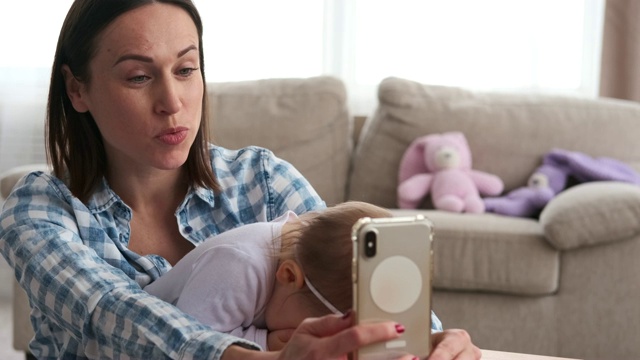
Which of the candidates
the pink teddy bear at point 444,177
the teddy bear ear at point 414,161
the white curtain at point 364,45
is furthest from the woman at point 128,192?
the white curtain at point 364,45

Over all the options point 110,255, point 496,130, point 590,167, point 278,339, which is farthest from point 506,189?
point 278,339

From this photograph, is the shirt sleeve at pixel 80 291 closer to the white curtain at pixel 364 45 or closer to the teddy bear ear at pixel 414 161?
the teddy bear ear at pixel 414 161

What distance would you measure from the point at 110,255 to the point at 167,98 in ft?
0.70

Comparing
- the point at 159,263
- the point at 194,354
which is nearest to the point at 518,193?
the point at 159,263

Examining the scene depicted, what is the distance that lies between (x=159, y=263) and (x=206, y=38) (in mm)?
3177

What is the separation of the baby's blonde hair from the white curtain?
10.8ft

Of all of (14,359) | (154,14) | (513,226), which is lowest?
(14,359)

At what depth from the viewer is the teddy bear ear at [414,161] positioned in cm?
344

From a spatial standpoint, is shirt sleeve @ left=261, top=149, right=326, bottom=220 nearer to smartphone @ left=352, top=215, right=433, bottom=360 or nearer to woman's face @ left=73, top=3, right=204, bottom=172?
woman's face @ left=73, top=3, right=204, bottom=172

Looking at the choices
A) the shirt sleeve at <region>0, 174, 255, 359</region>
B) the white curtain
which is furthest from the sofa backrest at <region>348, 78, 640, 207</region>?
the shirt sleeve at <region>0, 174, 255, 359</region>

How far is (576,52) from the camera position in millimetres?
4242

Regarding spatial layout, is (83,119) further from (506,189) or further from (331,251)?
(506,189)

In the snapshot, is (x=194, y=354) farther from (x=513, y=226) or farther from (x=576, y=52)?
(x=576, y=52)

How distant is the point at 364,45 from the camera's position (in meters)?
4.32
